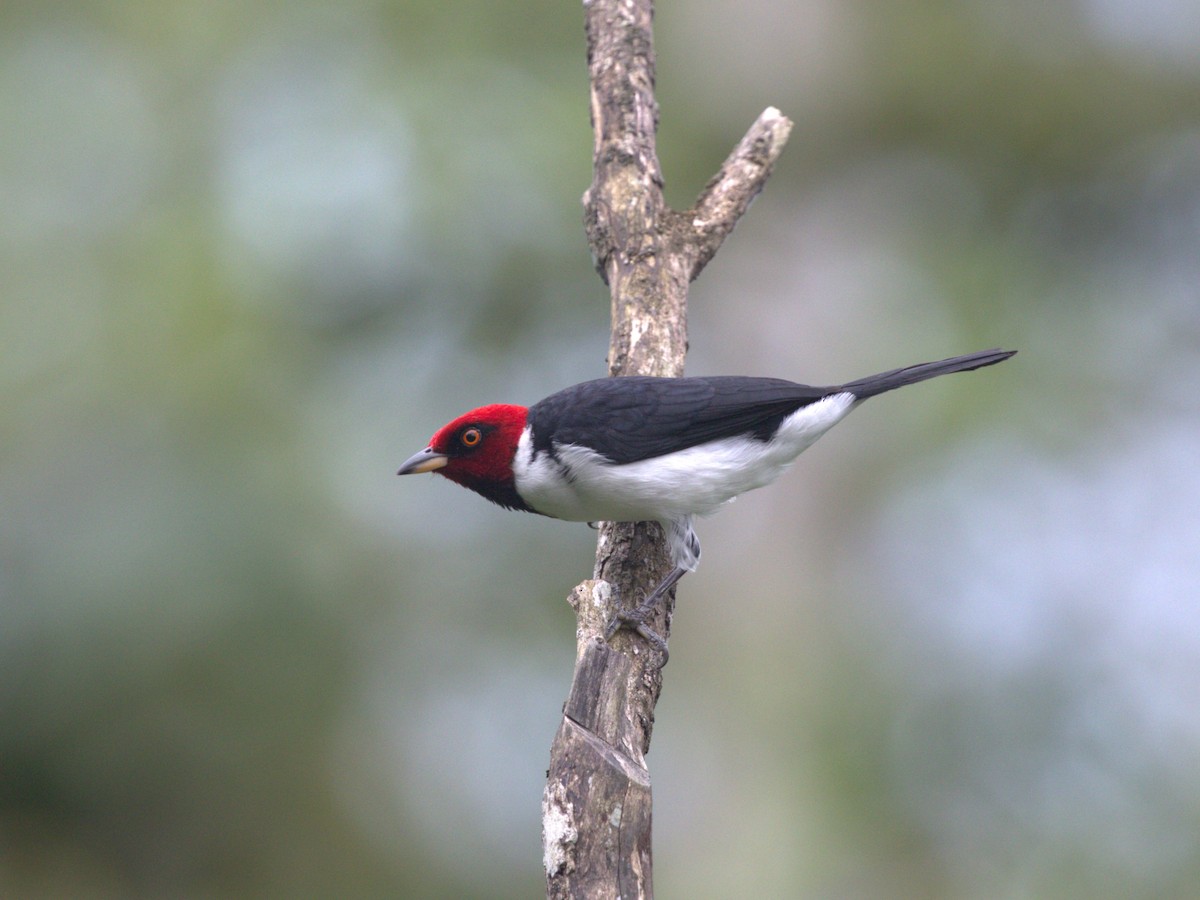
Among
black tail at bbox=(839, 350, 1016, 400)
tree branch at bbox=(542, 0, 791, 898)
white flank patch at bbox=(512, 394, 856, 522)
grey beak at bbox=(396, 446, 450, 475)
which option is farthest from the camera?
grey beak at bbox=(396, 446, 450, 475)

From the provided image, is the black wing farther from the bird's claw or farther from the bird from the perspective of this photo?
the bird's claw

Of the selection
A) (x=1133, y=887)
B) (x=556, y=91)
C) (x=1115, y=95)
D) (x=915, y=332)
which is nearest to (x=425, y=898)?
(x=1133, y=887)

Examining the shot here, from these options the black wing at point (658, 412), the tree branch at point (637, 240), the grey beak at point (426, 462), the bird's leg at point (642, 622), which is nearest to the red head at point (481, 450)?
the grey beak at point (426, 462)

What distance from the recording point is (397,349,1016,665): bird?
Result: 3.89 metres

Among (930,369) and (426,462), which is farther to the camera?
(426,462)

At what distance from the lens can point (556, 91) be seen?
8.65 meters

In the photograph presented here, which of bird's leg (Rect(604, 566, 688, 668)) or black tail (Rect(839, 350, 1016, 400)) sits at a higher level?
black tail (Rect(839, 350, 1016, 400))

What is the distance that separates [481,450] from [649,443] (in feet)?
2.05

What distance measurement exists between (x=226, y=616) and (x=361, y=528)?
3.15 ft

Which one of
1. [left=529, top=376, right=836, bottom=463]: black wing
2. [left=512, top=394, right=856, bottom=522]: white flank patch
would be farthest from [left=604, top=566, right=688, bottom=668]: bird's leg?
[left=529, top=376, right=836, bottom=463]: black wing

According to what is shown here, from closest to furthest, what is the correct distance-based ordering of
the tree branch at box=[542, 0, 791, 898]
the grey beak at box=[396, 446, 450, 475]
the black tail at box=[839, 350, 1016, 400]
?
the tree branch at box=[542, 0, 791, 898] < the black tail at box=[839, 350, 1016, 400] < the grey beak at box=[396, 446, 450, 475]

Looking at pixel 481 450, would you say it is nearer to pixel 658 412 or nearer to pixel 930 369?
pixel 658 412

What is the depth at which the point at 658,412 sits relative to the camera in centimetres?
396

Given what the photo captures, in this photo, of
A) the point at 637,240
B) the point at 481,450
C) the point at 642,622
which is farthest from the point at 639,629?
the point at 637,240
